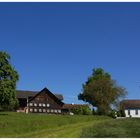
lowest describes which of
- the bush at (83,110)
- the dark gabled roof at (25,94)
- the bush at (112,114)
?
the bush at (112,114)

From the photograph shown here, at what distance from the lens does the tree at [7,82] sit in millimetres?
72938

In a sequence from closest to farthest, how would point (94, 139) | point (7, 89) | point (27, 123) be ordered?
1. point (94, 139)
2. point (27, 123)
3. point (7, 89)

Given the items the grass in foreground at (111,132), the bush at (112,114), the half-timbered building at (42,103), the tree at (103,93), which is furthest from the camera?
the half-timbered building at (42,103)

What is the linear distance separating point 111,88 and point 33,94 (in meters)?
42.1

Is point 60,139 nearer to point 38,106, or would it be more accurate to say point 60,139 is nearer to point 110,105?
point 110,105

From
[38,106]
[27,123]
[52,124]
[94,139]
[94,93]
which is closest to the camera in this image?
[94,139]

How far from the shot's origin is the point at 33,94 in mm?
143375

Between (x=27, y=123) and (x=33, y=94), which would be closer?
(x=27, y=123)

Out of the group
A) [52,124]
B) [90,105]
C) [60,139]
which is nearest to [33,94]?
[90,105]

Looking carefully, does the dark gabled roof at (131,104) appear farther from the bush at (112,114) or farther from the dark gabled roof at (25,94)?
the bush at (112,114)

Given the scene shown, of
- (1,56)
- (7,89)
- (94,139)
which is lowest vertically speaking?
(94,139)

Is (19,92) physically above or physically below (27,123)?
above

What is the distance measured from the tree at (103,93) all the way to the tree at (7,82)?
1300 inches

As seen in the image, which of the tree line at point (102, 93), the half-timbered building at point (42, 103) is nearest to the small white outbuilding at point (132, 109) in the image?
the half-timbered building at point (42, 103)
